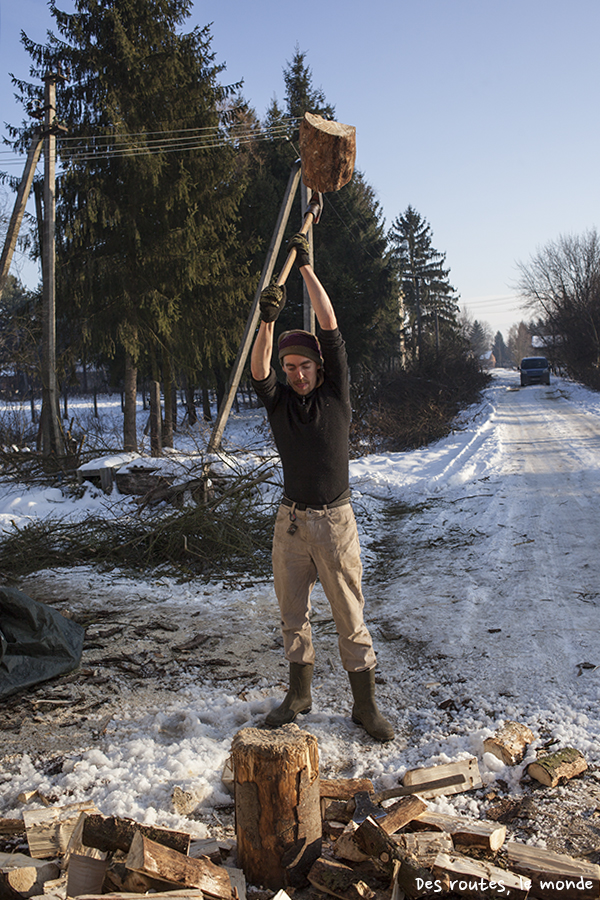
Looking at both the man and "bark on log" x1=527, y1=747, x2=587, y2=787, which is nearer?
"bark on log" x1=527, y1=747, x2=587, y2=787

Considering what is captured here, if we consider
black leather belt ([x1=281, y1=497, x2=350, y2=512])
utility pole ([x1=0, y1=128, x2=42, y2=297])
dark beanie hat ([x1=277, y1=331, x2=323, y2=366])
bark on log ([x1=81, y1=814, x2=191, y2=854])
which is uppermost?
utility pole ([x1=0, y1=128, x2=42, y2=297])

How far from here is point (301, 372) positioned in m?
3.35

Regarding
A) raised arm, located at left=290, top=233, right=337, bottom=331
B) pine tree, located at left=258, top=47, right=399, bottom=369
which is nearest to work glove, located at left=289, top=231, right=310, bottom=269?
raised arm, located at left=290, top=233, right=337, bottom=331

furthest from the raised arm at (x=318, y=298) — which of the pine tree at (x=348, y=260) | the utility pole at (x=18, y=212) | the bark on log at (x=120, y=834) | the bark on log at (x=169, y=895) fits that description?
the pine tree at (x=348, y=260)

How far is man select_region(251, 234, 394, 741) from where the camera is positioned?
10.9 feet

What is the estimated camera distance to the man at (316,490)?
331 cm

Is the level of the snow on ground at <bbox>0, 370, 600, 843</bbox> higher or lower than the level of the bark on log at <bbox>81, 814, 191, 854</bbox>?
lower

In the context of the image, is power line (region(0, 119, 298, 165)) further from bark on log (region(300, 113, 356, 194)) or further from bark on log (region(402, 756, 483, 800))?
bark on log (region(402, 756, 483, 800))

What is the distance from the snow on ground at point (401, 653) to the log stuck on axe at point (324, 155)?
3.12 m

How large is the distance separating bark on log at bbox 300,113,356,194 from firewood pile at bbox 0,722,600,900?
358 centimetres

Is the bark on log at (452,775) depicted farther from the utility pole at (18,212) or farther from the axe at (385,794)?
the utility pole at (18,212)

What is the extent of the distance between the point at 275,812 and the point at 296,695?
126 centimetres

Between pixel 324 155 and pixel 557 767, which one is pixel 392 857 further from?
pixel 324 155

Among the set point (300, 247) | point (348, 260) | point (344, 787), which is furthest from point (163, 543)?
point (348, 260)
